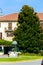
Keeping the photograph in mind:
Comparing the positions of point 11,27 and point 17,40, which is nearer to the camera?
point 17,40

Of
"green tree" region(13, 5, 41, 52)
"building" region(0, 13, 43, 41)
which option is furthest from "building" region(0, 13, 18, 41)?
"green tree" region(13, 5, 41, 52)

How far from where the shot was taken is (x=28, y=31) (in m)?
76.1

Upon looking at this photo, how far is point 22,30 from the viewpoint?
7675 centimetres

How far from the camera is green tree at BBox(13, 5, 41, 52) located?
75312 millimetres

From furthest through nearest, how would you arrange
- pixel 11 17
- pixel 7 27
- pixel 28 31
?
pixel 11 17 → pixel 7 27 → pixel 28 31

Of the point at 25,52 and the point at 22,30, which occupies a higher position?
the point at 22,30

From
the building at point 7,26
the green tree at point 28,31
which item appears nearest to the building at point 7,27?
the building at point 7,26

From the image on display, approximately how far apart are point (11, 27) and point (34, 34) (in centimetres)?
2010

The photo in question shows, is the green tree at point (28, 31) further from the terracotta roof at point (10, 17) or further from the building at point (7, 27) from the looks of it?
the terracotta roof at point (10, 17)

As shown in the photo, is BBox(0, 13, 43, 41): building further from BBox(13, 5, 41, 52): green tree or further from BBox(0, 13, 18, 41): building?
BBox(13, 5, 41, 52): green tree

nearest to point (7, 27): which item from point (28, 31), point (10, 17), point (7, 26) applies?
point (7, 26)

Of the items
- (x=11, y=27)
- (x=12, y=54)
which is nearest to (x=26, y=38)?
(x=12, y=54)

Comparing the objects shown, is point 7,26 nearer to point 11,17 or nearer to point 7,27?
point 7,27

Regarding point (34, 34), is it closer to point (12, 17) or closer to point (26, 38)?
point (26, 38)
